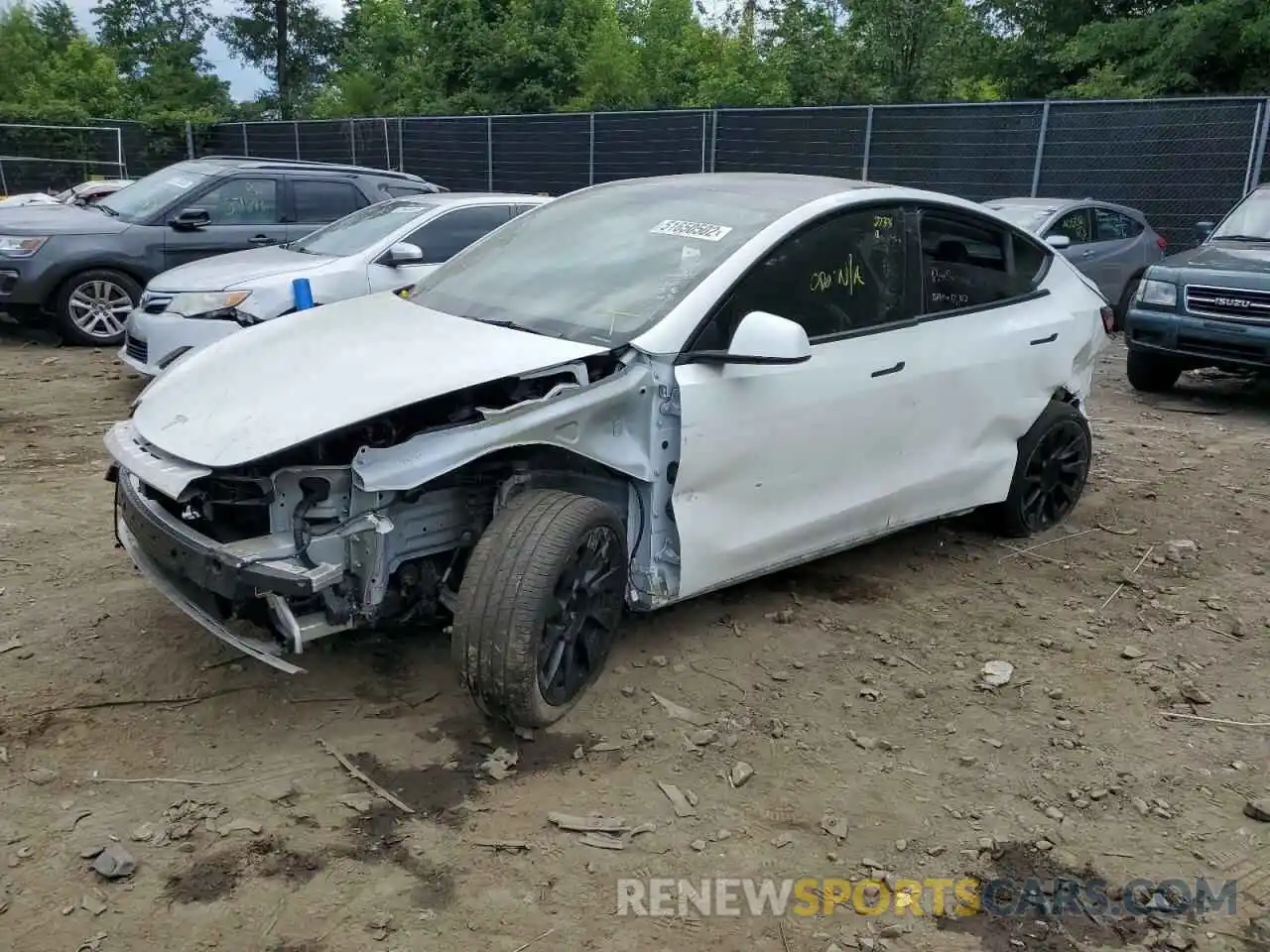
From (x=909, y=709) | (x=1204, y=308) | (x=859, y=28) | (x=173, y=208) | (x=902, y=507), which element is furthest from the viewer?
(x=859, y=28)

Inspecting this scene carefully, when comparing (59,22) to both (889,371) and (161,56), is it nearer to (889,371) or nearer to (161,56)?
(161,56)

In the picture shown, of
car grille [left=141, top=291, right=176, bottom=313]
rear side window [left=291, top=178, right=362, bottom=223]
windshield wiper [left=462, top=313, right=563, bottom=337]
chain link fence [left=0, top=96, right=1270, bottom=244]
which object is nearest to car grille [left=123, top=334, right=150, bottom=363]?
car grille [left=141, top=291, right=176, bottom=313]

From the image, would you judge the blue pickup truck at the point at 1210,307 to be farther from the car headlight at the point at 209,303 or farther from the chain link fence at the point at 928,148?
the car headlight at the point at 209,303

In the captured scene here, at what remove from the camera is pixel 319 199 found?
1031cm

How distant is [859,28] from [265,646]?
21.5m

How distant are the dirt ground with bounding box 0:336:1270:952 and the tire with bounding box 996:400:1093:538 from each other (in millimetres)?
315

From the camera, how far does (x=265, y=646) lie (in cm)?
329

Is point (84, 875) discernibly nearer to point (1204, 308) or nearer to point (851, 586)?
point (851, 586)

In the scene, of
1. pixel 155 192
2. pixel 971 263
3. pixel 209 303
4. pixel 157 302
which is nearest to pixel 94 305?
pixel 155 192

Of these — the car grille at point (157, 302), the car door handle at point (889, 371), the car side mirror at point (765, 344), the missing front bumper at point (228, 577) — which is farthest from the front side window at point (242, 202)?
the car side mirror at point (765, 344)

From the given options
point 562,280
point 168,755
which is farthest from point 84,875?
point 562,280

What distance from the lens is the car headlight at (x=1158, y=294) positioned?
338 inches

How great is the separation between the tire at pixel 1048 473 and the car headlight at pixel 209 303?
523 cm

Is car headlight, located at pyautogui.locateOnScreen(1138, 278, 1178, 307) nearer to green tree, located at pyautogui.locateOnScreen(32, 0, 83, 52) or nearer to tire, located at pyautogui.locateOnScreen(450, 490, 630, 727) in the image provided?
tire, located at pyautogui.locateOnScreen(450, 490, 630, 727)
